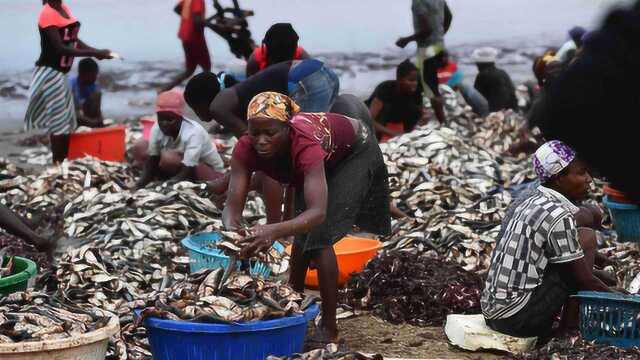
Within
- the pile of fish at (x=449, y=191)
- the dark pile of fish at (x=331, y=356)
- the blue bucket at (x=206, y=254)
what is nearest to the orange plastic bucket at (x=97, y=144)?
the pile of fish at (x=449, y=191)

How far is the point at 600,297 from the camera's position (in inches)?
202

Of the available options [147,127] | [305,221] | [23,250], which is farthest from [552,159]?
[147,127]

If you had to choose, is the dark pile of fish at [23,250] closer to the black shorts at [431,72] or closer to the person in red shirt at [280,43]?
the person in red shirt at [280,43]

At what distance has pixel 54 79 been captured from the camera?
953 centimetres

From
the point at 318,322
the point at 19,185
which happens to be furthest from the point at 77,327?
the point at 19,185

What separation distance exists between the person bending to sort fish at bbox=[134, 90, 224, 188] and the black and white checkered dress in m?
3.20

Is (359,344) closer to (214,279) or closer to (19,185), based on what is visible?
(214,279)

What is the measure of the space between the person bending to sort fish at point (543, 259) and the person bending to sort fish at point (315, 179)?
733 millimetres

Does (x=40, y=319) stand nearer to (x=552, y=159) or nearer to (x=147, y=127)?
(x=552, y=159)

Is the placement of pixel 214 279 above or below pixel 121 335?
above

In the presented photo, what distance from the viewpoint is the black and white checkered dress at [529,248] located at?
5.28 metres

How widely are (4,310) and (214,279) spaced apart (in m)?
0.84

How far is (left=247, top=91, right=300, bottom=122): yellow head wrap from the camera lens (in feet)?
17.0

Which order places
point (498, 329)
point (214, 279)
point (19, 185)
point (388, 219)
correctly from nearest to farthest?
point (214, 279), point (498, 329), point (388, 219), point (19, 185)
